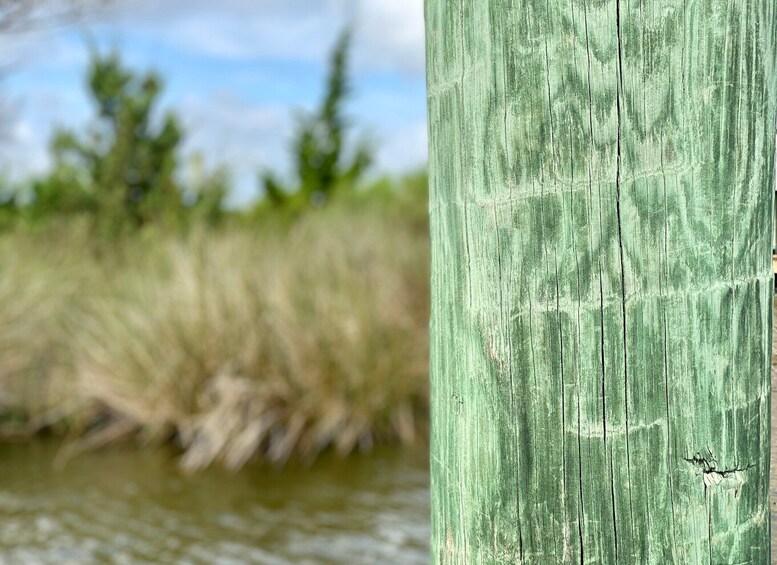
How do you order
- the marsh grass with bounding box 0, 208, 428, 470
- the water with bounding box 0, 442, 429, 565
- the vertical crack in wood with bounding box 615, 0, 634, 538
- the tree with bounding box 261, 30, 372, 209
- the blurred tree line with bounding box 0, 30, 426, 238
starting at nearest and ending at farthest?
Result: the vertical crack in wood with bounding box 615, 0, 634, 538
the water with bounding box 0, 442, 429, 565
the marsh grass with bounding box 0, 208, 428, 470
the blurred tree line with bounding box 0, 30, 426, 238
the tree with bounding box 261, 30, 372, 209

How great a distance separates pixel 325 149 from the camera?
24.2m

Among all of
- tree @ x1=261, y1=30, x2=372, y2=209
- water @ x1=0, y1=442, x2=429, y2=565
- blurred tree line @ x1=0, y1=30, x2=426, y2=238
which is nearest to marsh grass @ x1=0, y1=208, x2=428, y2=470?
water @ x1=0, y1=442, x2=429, y2=565

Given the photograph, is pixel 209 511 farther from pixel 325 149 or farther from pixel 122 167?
pixel 325 149

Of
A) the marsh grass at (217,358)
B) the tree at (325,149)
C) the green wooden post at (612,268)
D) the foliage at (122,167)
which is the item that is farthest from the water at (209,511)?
the tree at (325,149)

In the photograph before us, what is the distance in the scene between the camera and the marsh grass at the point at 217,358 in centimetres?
725

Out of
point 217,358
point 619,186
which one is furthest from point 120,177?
point 619,186

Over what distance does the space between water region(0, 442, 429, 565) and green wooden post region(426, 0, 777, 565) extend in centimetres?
401

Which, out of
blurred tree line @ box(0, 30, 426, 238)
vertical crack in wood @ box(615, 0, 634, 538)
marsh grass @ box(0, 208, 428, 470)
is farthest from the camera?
blurred tree line @ box(0, 30, 426, 238)

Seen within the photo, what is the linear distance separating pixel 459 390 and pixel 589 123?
450 millimetres

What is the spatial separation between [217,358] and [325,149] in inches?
681

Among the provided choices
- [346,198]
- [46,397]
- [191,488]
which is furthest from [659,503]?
[346,198]

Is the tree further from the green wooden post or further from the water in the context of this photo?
the green wooden post

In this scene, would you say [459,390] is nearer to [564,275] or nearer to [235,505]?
[564,275]

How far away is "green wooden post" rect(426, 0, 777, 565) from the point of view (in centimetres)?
129
